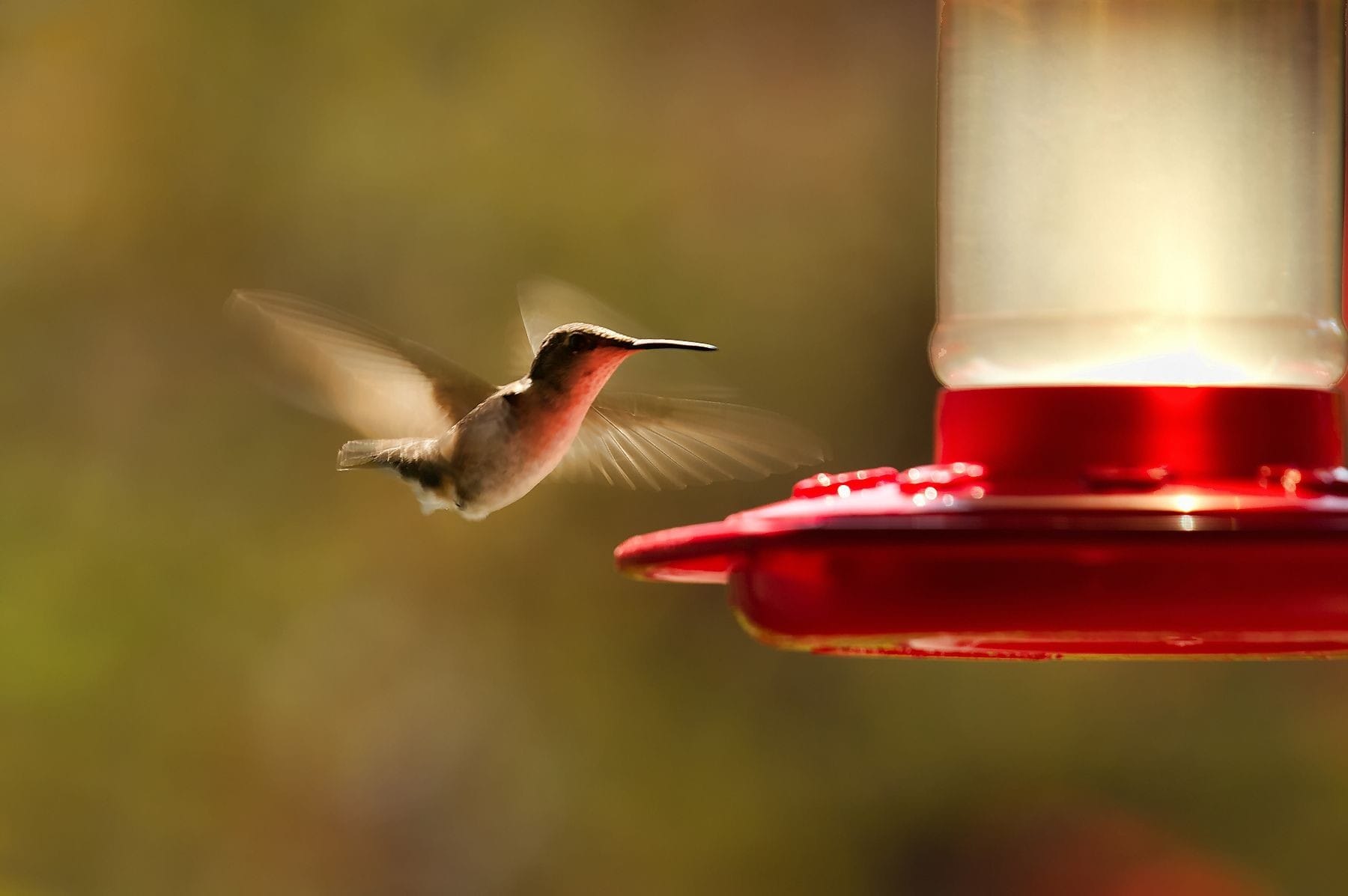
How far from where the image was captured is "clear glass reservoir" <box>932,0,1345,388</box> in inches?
91.4

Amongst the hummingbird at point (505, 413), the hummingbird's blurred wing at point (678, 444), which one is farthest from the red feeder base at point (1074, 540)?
the hummingbird at point (505, 413)

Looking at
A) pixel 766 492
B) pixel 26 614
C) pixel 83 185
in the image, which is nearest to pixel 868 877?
pixel 766 492

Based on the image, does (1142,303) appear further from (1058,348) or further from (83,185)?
(83,185)

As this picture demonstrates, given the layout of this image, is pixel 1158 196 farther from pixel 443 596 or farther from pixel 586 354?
pixel 443 596

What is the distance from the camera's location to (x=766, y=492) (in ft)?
21.8

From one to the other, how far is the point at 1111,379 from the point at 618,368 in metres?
0.93

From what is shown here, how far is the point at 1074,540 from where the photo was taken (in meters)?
1.68

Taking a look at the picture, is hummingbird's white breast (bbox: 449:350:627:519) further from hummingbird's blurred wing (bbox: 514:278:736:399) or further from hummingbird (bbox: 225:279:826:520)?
hummingbird's blurred wing (bbox: 514:278:736:399)

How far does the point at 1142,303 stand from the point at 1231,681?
4.60 meters

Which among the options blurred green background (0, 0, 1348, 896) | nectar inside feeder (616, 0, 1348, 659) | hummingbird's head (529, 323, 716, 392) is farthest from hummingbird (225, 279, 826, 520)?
blurred green background (0, 0, 1348, 896)

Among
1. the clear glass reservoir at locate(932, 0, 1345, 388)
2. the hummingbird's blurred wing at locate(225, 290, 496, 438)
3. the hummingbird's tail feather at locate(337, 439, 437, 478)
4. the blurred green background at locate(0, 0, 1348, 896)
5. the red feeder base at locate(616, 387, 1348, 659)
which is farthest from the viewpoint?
the blurred green background at locate(0, 0, 1348, 896)

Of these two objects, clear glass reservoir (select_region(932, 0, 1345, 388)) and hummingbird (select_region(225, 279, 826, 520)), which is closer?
clear glass reservoir (select_region(932, 0, 1345, 388))

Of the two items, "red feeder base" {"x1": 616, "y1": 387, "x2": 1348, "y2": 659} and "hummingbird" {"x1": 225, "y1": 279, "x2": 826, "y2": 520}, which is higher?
"hummingbird" {"x1": 225, "y1": 279, "x2": 826, "y2": 520}

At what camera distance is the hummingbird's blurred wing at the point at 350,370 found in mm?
2670
